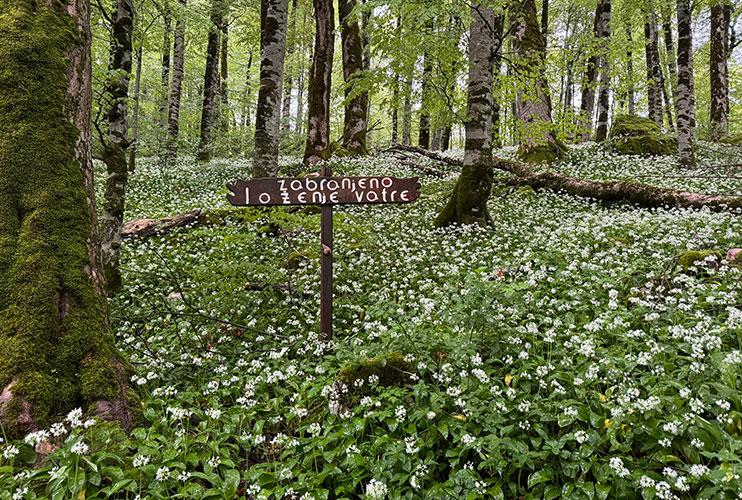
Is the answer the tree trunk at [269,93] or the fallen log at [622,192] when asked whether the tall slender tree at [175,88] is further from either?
the fallen log at [622,192]

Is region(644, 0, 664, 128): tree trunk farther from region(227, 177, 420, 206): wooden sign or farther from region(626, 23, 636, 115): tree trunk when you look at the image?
region(227, 177, 420, 206): wooden sign

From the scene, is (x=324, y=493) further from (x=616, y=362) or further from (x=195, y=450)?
(x=616, y=362)

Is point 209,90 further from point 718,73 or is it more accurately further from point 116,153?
point 718,73

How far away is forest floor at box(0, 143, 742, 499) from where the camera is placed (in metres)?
2.57

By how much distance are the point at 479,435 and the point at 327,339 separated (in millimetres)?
2147

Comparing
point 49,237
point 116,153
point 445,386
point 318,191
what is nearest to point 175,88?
point 116,153

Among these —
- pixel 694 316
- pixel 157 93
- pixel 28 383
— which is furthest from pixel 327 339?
pixel 157 93

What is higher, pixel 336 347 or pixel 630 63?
pixel 630 63

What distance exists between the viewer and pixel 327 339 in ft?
15.1

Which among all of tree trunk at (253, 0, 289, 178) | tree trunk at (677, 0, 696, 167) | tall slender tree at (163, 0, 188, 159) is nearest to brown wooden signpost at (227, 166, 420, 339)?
tree trunk at (253, 0, 289, 178)

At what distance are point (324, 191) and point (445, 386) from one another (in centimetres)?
253

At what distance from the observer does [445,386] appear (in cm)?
347

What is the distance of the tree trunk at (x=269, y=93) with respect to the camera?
31.2 feet

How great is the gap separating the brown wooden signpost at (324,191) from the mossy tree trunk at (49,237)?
5.02ft
